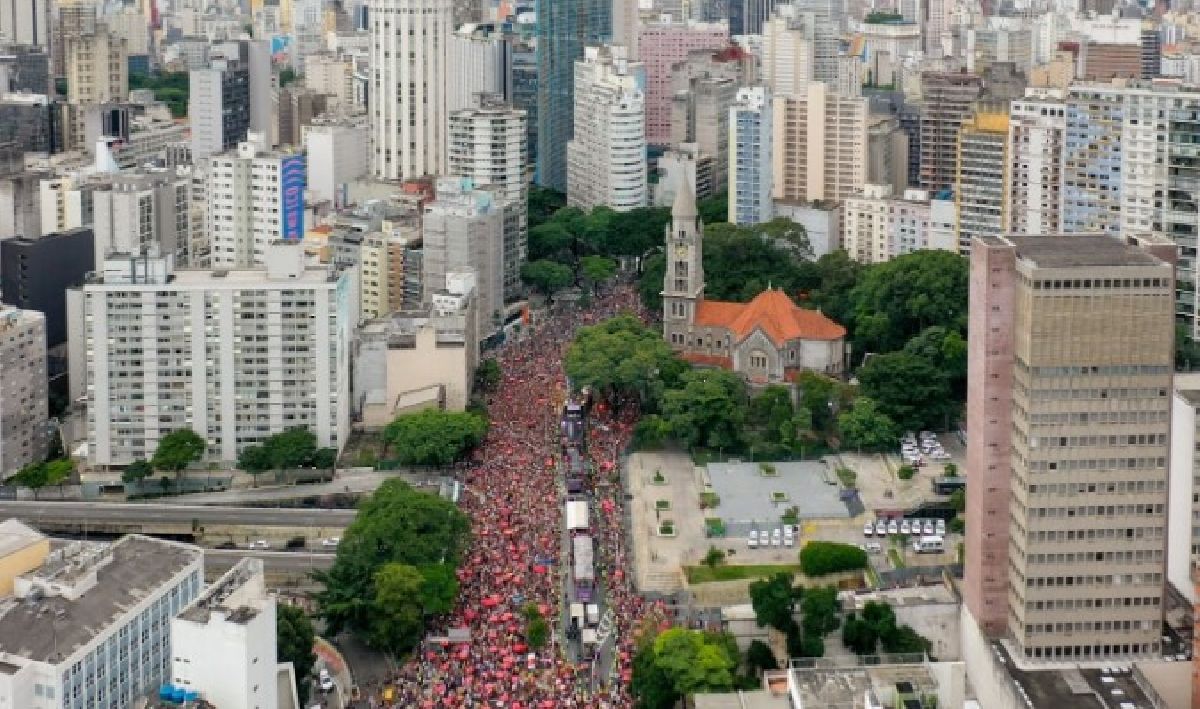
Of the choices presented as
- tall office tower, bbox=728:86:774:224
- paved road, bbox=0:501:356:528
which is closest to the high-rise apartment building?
tall office tower, bbox=728:86:774:224

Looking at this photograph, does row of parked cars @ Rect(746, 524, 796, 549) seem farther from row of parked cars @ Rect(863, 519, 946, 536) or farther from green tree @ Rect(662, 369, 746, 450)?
Answer: green tree @ Rect(662, 369, 746, 450)

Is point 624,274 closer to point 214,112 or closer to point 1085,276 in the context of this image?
point 214,112

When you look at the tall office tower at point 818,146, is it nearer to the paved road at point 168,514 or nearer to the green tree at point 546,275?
the green tree at point 546,275

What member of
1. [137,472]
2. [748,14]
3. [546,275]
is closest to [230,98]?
[546,275]

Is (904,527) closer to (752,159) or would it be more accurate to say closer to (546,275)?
(546,275)

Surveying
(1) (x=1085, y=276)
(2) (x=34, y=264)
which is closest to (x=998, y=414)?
(1) (x=1085, y=276)
